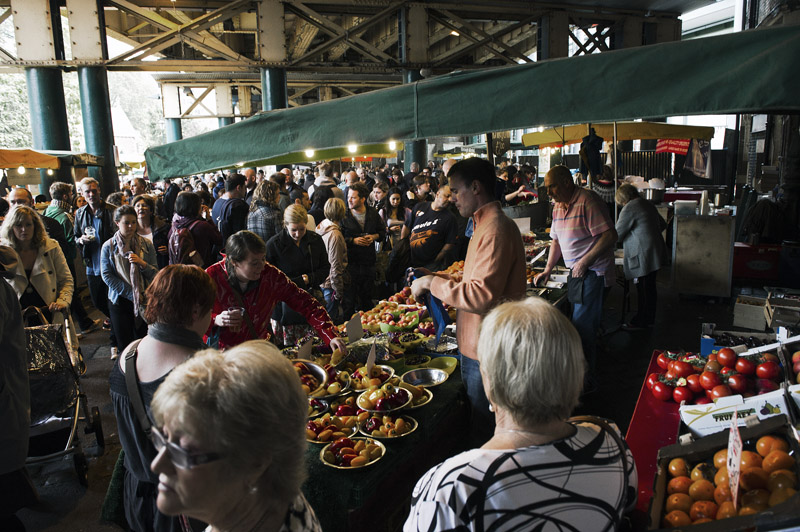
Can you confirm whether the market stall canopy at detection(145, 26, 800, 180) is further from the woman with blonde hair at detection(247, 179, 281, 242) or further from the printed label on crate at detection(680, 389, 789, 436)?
the woman with blonde hair at detection(247, 179, 281, 242)

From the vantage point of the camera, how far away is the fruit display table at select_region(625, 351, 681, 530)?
254 cm

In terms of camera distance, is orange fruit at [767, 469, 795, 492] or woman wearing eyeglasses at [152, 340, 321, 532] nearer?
woman wearing eyeglasses at [152, 340, 321, 532]

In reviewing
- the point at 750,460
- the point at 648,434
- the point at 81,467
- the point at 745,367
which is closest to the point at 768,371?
the point at 745,367

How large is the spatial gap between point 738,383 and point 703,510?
1.32 meters

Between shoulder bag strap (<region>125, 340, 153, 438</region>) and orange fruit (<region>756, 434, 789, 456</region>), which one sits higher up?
shoulder bag strap (<region>125, 340, 153, 438</region>)

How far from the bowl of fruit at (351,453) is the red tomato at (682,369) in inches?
76.4

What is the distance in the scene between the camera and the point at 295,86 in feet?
73.8

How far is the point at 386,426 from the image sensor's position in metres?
3.00

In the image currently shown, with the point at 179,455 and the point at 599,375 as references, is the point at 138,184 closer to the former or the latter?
the point at 599,375

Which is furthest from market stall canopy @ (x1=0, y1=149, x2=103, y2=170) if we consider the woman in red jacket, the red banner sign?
the red banner sign

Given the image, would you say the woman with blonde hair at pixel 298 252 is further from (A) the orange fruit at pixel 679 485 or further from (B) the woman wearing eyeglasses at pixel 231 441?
(B) the woman wearing eyeglasses at pixel 231 441

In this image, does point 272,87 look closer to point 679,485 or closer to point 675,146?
point 675,146

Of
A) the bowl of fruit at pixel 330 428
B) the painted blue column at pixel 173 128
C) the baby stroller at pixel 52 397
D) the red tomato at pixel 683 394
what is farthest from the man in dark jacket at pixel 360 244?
the painted blue column at pixel 173 128

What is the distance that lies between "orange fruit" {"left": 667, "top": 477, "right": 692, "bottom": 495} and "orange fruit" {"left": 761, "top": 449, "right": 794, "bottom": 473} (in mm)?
288
